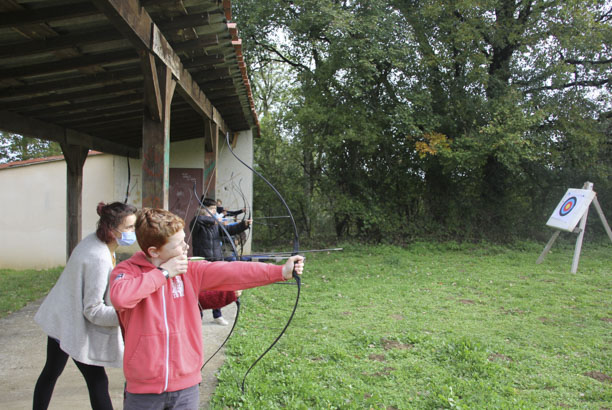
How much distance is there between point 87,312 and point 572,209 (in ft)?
28.3

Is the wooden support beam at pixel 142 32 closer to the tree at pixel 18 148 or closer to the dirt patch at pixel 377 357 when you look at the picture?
the dirt patch at pixel 377 357

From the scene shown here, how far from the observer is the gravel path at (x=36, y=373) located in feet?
8.99

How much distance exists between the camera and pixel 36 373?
319cm

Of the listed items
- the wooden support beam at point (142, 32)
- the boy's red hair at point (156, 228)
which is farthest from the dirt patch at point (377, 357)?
the wooden support beam at point (142, 32)

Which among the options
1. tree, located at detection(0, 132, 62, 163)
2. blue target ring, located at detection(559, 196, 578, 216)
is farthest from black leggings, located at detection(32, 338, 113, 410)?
tree, located at detection(0, 132, 62, 163)

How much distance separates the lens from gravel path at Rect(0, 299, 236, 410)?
274 cm

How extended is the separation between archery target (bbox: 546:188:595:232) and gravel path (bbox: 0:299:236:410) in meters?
6.76

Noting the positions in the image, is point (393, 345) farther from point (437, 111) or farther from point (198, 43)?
point (437, 111)

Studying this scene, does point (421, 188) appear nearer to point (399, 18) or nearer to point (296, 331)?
point (399, 18)

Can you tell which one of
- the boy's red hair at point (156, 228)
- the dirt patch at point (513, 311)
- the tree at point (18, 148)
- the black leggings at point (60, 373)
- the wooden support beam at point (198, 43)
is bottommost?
the dirt patch at point (513, 311)

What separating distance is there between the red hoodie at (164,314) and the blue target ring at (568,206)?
8.31 meters

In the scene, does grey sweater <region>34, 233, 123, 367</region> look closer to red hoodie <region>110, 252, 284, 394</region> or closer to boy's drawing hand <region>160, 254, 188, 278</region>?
red hoodie <region>110, 252, 284, 394</region>

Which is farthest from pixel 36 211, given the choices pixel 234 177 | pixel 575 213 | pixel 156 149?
pixel 575 213

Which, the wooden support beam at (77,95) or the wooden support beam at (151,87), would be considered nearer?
the wooden support beam at (151,87)
